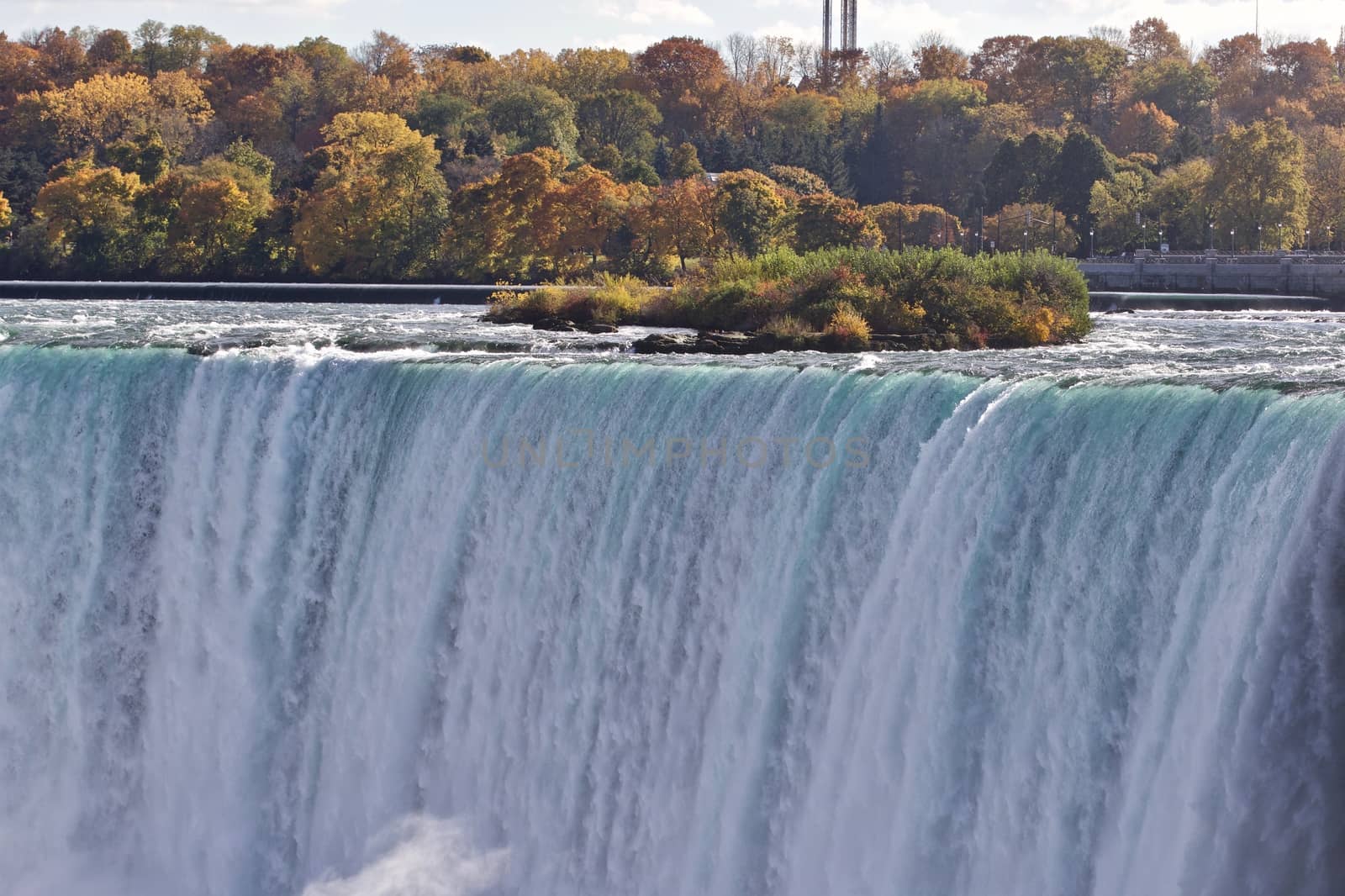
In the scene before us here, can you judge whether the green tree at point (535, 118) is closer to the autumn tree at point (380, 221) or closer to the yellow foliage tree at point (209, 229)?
the autumn tree at point (380, 221)

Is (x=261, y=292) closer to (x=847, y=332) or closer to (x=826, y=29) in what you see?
(x=847, y=332)

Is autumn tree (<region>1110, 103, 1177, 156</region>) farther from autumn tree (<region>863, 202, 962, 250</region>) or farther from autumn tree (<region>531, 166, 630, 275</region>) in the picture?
autumn tree (<region>531, 166, 630, 275</region>)

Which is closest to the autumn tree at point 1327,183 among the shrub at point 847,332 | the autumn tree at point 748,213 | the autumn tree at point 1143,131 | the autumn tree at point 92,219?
the autumn tree at point 1143,131

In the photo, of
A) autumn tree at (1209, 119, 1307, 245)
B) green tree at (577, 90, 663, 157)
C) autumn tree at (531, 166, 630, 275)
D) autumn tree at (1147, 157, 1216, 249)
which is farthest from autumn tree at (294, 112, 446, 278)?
green tree at (577, 90, 663, 157)

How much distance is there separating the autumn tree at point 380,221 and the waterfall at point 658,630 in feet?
146

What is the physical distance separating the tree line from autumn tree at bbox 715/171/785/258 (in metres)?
0.09

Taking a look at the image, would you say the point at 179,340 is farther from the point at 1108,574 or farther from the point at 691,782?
the point at 1108,574

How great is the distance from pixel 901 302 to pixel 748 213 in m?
29.9

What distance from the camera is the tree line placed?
63.0 metres

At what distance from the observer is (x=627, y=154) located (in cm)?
10225

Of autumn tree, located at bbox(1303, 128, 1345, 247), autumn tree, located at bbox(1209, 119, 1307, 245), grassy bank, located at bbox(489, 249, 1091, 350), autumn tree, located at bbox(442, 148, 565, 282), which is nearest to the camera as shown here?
grassy bank, located at bbox(489, 249, 1091, 350)

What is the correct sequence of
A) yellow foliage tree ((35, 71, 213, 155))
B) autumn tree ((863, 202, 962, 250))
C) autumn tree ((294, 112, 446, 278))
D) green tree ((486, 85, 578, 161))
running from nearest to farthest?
autumn tree ((294, 112, 446, 278))
autumn tree ((863, 202, 962, 250))
green tree ((486, 85, 578, 161))
yellow foliage tree ((35, 71, 213, 155))

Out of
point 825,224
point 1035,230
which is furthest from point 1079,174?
point 825,224

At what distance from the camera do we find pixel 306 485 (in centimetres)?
2069
